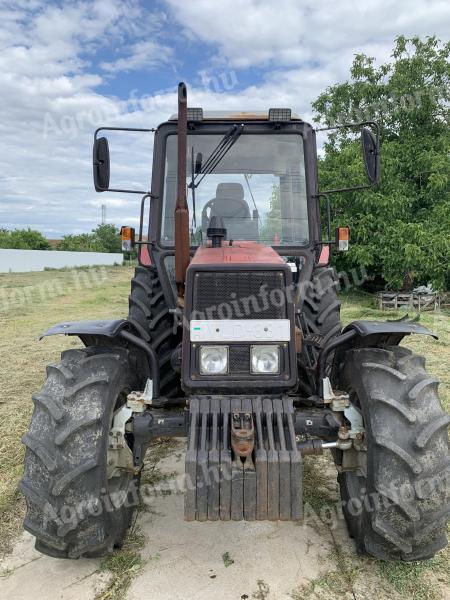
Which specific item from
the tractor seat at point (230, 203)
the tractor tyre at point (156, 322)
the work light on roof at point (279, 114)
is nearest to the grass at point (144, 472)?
the tractor tyre at point (156, 322)

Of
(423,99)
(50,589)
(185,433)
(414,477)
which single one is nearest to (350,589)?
(414,477)

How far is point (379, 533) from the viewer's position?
2668 millimetres

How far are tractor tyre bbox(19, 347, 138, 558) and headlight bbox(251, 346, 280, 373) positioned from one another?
0.81 metres

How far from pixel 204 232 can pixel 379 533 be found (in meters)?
2.40

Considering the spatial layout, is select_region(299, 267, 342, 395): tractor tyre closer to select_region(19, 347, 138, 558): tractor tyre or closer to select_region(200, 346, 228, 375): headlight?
select_region(200, 346, 228, 375): headlight

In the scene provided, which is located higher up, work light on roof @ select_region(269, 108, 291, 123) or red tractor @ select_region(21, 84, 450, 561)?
work light on roof @ select_region(269, 108, 291, 123)

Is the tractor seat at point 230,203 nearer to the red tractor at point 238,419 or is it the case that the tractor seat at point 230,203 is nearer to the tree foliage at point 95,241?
the red tractor at point 238,419

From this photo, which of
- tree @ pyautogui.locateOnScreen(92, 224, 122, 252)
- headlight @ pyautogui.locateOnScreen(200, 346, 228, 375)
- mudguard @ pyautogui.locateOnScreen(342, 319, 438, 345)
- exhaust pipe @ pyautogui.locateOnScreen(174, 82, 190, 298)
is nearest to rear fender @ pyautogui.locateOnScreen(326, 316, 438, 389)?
mudguard @ pyautogui.locateOnScreen(342, 319, 438, 345)

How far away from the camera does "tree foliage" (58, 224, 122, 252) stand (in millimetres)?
57938

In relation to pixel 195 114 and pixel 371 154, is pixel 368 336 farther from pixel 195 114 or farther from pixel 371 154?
pixel 195 114

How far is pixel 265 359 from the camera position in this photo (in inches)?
113

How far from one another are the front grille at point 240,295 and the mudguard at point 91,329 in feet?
1.79

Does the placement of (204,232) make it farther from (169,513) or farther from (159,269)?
(169,513)

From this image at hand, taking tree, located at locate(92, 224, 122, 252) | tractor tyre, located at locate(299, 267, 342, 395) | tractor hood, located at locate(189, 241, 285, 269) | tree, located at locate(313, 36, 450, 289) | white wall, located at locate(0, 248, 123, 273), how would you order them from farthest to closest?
tree, located at locate(92, 224, 122, 252), white wall, located at locate(0, 248, 123, 273), tree, located at locate(313, 36, 450, 289), tractor tyre, located at locate(299, 267, 342, 395), tractor hood, located at locate(189, 241, 285, 269)
